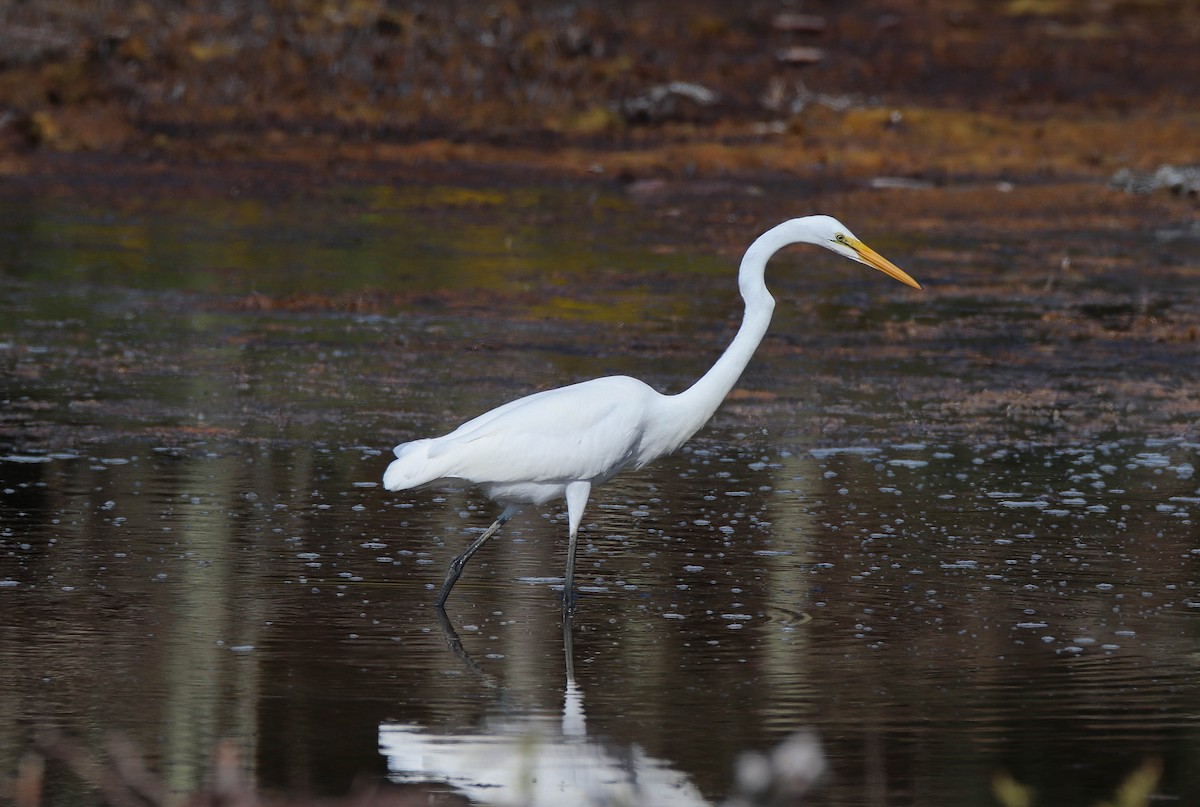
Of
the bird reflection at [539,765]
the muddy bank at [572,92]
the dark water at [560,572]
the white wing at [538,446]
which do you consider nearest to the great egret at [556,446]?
the white wing at [538,446]

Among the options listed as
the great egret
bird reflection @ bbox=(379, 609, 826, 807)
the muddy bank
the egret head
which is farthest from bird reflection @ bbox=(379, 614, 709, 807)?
the muddy bank

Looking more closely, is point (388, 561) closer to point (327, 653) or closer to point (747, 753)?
point (327, 653)

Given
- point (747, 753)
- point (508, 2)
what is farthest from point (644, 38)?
point (747, 753)

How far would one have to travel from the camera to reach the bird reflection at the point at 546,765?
5.64 m

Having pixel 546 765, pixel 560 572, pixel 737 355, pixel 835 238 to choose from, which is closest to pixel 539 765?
pixel 546 765

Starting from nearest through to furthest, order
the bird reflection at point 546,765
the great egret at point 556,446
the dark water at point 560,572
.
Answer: the bird reflection at point 546,765
the dark water at point 560,572
the great egret at point 556,446

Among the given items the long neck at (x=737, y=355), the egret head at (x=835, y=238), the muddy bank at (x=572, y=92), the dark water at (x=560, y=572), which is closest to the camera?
the dark water at (x=560, y=572)

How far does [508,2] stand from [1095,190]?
599 inches

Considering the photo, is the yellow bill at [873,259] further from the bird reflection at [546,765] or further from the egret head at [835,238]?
the bird reflection at [546,765]

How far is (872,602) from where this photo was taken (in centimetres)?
808

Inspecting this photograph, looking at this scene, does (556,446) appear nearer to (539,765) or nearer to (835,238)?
(835,238)

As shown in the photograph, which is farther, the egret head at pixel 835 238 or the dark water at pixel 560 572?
the egret head at pixel 835 238

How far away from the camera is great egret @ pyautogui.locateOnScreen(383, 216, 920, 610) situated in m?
7.91

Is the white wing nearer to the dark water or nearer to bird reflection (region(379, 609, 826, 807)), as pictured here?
the dark water
